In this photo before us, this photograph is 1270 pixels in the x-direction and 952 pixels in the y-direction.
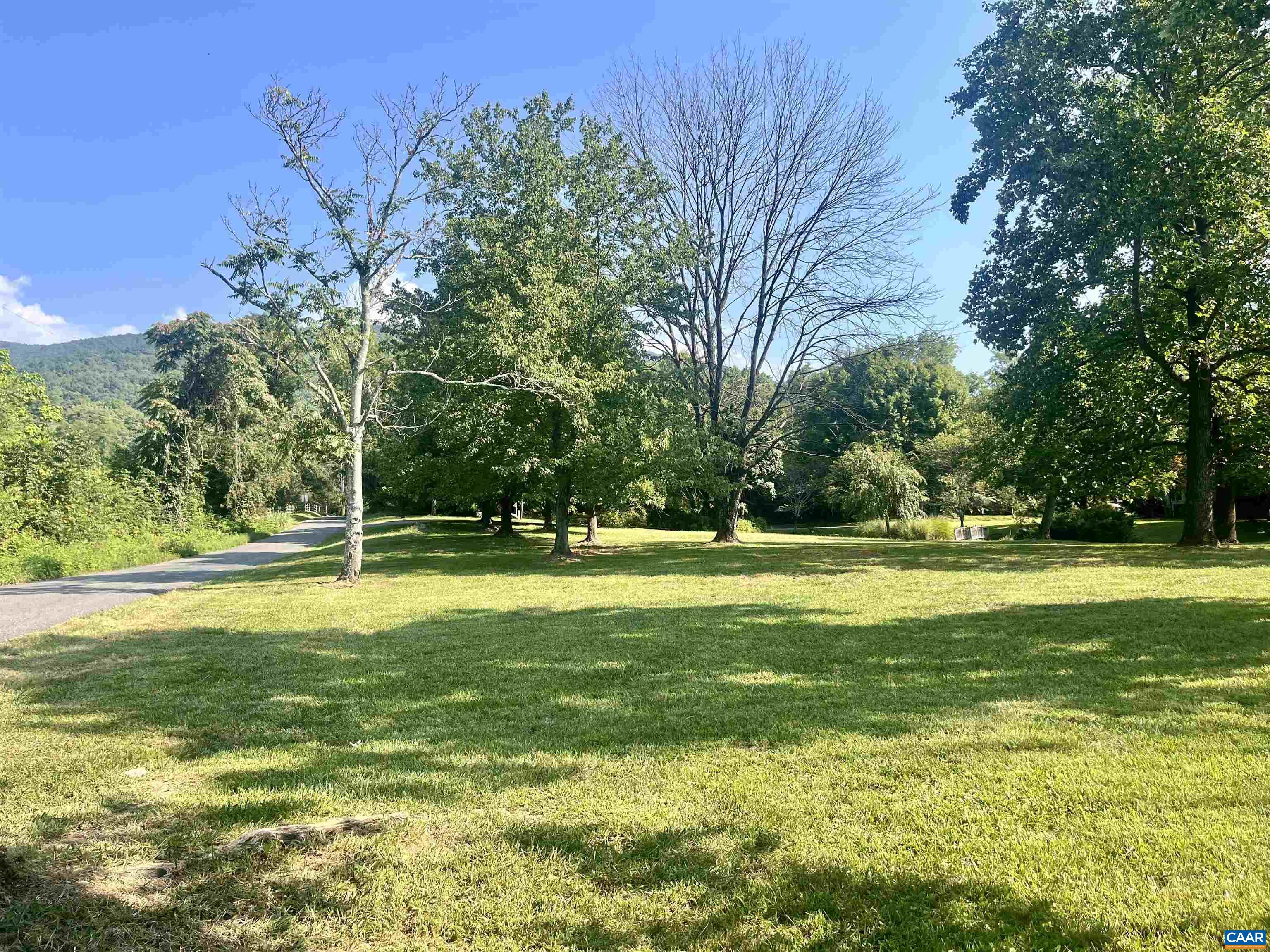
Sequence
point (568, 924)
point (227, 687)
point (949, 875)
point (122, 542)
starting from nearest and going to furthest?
point (568, 924)
point (949, 875)
point (227, 687)
point (122, 542)

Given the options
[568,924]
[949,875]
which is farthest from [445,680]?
[949,875]

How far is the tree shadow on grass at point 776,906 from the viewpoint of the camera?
2.34 meters

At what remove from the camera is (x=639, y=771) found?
12.4ft

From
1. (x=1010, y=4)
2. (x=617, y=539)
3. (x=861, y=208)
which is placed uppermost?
(x=1010, y=4)

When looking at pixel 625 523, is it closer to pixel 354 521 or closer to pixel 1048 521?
pixel 1048 521

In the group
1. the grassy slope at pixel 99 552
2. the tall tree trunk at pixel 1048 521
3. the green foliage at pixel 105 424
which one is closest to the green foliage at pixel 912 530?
the tall tree trunk at pixel 1048 521

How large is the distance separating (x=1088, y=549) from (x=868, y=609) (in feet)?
38.7

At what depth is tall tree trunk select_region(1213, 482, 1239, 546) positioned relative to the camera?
18.3 m

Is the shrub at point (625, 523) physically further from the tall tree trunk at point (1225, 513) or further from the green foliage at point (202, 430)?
the tall tree trunk at point (1225, 513)

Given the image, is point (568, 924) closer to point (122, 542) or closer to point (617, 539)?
point (122, 542)

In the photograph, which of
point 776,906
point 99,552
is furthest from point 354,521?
point 776,906

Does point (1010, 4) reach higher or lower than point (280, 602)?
higher

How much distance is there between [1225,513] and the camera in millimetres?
19344

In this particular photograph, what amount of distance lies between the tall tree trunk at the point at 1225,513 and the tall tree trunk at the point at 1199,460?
71.1 inches
